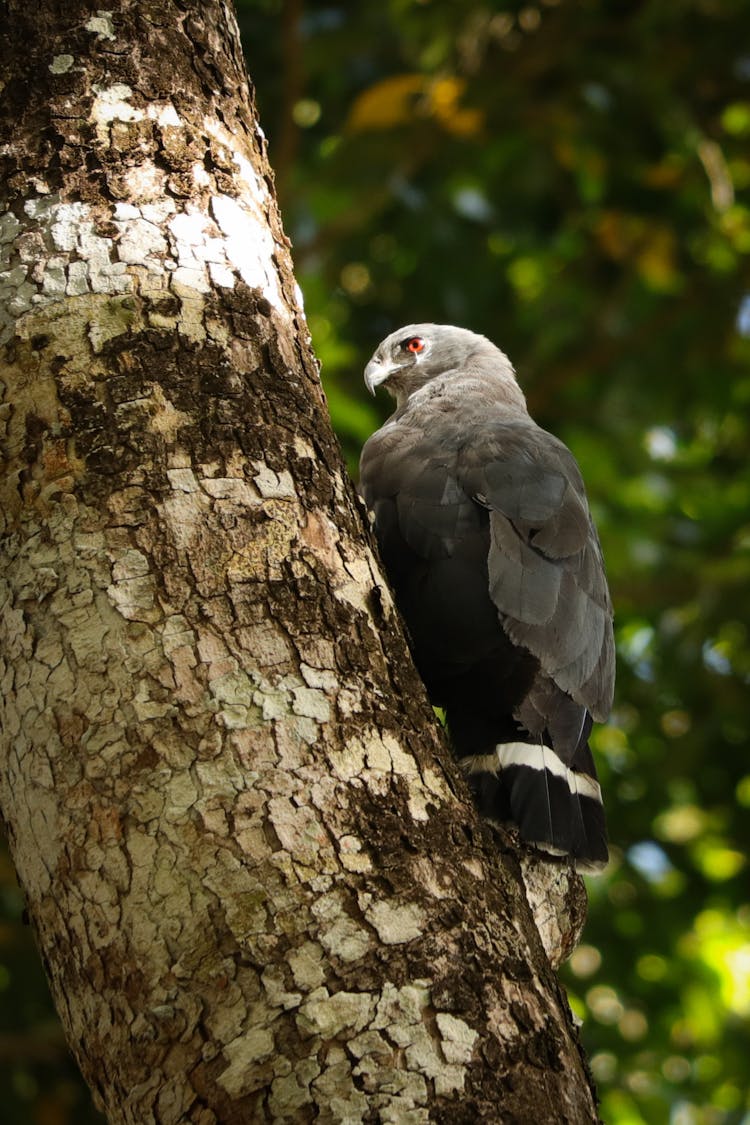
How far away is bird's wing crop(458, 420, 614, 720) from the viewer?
300 centimetres

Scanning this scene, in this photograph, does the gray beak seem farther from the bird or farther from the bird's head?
the bird

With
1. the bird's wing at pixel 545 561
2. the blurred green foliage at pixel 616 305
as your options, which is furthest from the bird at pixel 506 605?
the blurred green foliage at pixel 616 305

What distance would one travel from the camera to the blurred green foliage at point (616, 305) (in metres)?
5.38

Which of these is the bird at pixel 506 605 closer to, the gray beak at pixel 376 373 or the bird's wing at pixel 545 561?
the bird's wing at pixel 545 561

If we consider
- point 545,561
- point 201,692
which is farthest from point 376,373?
point 201,692

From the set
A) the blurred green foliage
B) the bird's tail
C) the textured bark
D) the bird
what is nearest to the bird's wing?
the bird

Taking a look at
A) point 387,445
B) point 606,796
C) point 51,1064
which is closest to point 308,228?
point 387,445

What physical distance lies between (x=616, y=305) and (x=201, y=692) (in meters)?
5.29

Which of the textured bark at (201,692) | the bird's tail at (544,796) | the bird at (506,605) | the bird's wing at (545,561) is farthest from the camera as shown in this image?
the bird's wing at (545,561)

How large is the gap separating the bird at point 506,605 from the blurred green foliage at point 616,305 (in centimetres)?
156

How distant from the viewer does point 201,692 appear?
70.9 inches

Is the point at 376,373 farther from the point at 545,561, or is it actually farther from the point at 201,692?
the point at 201,692

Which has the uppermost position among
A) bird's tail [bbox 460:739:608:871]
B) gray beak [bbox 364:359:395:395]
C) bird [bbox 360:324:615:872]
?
gray beak [bbox 364:359:395:395]

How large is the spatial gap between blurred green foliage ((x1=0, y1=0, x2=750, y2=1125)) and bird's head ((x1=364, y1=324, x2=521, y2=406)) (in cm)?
25
